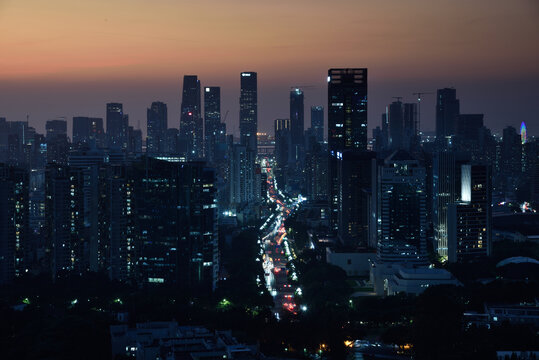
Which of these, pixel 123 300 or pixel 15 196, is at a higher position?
pixel 15 196

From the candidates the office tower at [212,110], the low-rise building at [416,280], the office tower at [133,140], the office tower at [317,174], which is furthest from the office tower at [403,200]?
the office tower at [212,110]

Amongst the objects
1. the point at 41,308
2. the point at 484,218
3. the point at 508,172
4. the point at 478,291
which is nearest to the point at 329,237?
the point at 484,218

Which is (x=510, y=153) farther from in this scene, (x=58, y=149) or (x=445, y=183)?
(x=58, y=149)

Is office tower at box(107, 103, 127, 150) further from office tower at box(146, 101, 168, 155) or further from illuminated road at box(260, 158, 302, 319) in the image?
illuminated road at box(260, 158, 302, 319)

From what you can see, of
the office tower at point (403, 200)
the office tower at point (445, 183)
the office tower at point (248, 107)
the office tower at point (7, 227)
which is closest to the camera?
the office tower at point (7, 227)

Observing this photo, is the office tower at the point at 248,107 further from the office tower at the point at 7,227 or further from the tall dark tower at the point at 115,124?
the office tower at the point at 7,227

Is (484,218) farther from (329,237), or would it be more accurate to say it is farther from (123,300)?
(123,300)
